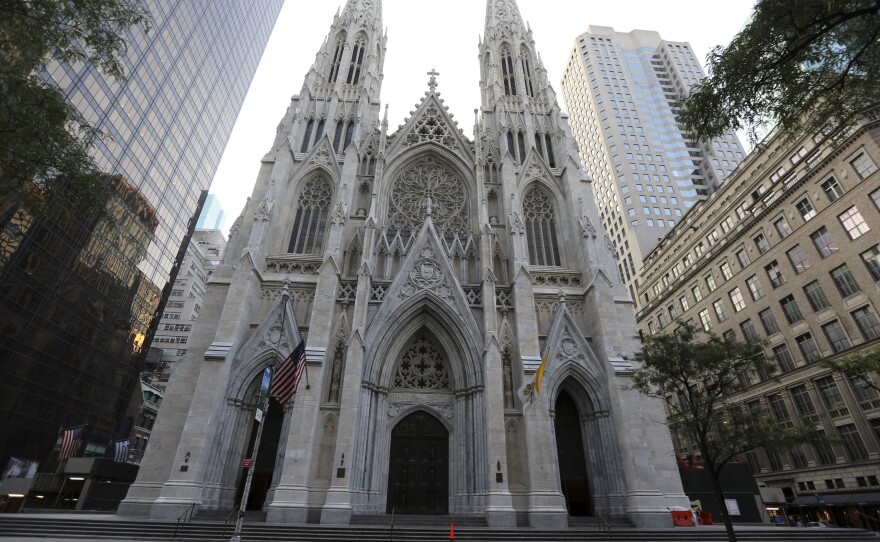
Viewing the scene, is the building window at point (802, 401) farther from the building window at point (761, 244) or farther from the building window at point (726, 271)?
the building window at point (726, 271)

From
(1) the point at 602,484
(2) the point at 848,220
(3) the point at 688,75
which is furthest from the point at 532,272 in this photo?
(3) the point at 688,75

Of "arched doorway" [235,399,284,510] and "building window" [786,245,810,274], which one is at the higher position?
"building window" [786,245,810,274]

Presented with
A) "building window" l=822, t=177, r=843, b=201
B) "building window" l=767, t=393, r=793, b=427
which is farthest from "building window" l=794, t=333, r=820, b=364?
"building window" l=822, t=177, r=843, b=201

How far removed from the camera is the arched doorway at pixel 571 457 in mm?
19984

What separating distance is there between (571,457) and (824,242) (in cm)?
2371

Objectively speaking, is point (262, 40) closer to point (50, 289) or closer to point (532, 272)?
point (50, 289)

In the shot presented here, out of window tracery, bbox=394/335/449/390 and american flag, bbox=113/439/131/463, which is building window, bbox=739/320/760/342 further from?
american flag, bbox=113/439/131/463

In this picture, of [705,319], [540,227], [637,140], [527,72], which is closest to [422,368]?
[540,227]

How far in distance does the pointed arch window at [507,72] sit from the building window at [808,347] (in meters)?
26.6

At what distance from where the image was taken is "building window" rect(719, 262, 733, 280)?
38.3 meters

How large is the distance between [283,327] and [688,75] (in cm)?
8464

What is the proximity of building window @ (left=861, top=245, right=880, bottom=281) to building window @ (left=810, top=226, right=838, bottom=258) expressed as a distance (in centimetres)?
216

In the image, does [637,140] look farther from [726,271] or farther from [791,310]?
[791,310]

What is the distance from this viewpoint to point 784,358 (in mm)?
31938
